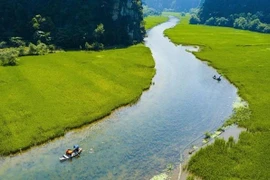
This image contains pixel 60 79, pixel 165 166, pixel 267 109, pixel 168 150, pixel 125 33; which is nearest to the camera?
pixel 165 166

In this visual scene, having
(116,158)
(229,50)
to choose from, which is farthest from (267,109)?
(229,50)

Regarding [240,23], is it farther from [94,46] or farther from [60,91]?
[60,91]

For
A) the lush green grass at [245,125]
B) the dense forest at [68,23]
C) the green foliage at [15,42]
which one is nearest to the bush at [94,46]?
the dense forest at [68,23]

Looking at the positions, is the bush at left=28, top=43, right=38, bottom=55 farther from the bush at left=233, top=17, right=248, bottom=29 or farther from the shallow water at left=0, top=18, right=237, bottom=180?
the bush at left=233, top=17, right=248, bottom=29

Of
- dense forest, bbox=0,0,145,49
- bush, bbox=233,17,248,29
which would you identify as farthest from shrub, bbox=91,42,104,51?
bush, bbox=233,17,248,29

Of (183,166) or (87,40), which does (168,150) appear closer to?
(183,166)

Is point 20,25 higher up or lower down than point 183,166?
higher up

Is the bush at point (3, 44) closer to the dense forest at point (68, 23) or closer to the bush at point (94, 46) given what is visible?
the dense forest at point (68, 23)
